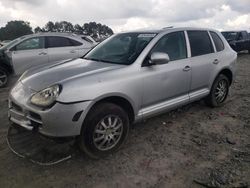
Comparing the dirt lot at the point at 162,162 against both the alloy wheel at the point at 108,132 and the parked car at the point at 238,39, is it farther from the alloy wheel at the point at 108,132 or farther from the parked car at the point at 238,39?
the parked car at the point at 238,39

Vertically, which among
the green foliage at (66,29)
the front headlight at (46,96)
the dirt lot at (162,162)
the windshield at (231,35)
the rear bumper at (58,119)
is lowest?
the dirt lot at (162,162)

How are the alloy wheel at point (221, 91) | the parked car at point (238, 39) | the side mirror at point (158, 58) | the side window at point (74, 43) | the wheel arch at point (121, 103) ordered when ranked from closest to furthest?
the wheel arch at point (121, 103) → the side mirror at point (158, 58) → the alloy wheel at point (221, 91) → the side window at point (74, 43) → the parked car at point (238, 39)

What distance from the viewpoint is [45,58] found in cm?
885

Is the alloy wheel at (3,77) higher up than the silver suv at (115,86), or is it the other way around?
the silver suv at (115,86)

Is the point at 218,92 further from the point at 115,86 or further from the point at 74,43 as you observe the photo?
the point at 74,43

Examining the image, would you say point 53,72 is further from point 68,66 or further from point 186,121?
point 186,121

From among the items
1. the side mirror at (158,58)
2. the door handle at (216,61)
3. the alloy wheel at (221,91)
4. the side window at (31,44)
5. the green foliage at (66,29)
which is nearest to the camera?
the side mirror at (158,58)

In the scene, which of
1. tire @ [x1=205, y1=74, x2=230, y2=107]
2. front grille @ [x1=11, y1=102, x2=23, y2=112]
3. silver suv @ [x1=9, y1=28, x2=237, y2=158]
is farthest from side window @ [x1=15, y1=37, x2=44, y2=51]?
tire @ [x1=205, y1=74, x2=230, y2=107]

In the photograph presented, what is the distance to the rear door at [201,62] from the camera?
16.7 feet

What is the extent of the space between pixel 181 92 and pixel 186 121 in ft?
2.26

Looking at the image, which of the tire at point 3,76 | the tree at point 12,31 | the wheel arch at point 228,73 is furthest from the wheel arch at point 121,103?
the tree at point 12,31

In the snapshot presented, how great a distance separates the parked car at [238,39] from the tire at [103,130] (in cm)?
1511

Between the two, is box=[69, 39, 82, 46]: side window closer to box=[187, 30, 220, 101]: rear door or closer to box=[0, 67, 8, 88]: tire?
box=[0, 67, 8, 88]: tire

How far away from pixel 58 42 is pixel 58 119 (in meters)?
6.23
